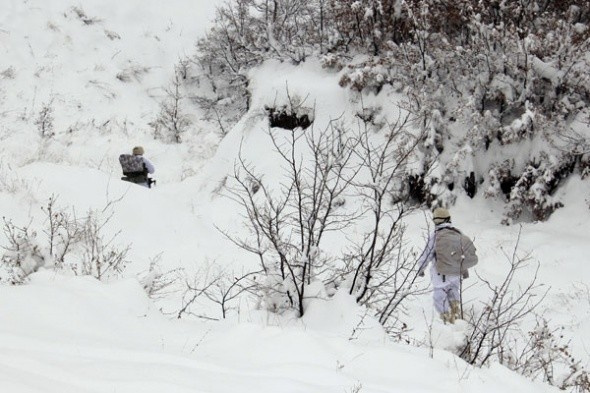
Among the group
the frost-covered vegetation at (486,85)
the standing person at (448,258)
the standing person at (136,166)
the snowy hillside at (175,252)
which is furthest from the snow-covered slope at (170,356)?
the standing person at (136,166)

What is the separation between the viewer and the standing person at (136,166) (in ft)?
34.4

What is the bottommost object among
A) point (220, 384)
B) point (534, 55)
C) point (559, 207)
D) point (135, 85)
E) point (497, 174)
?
point (220, 384)

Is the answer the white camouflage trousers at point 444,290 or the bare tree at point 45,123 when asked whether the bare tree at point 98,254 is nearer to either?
the white camouflage trousers at point 444,290

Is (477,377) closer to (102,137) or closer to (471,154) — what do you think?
(471,154)

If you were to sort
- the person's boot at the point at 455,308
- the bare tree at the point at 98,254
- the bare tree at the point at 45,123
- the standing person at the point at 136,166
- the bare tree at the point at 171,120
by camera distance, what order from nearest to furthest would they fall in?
the bare tree at the point at 98,254 → the person's boot at the point at 455,308 → the standing person at the point at 136,166 → the bare tree at the point at 45,123 → the bare tree at the point at 171,120

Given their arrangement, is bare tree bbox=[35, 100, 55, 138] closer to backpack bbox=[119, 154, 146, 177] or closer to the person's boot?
backpack bbox=[119, 154, 146, 177]

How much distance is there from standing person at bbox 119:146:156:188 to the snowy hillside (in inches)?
29.8

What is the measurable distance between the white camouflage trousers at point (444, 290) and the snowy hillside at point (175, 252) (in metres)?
0.19

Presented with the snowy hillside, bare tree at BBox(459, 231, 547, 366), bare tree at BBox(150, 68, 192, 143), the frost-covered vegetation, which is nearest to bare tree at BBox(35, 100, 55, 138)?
the snowy hillside

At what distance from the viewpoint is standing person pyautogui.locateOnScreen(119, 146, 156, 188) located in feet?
34.4

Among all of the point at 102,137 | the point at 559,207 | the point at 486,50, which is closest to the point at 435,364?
the point at 559,207

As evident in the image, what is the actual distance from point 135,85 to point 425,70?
12724 millimetres

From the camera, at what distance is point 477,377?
10.2 feet

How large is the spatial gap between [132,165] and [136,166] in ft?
0.28
